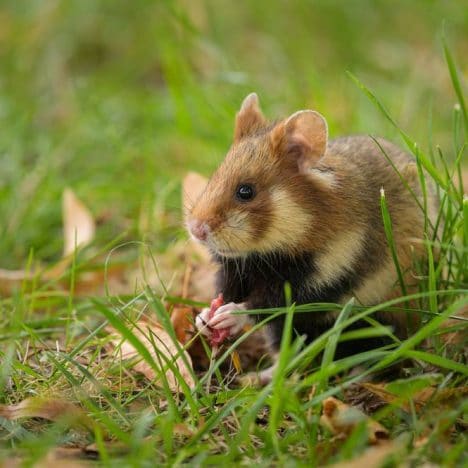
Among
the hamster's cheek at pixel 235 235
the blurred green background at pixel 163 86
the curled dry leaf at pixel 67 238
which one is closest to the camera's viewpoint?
the hamster's cheek at pixel 235 235

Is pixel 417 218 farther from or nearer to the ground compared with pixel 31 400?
farther from the ground

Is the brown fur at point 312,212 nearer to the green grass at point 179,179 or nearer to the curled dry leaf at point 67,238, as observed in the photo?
the green grass at point 179,179

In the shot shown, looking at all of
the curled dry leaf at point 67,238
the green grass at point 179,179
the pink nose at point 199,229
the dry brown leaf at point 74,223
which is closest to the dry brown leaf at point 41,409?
the green grass at point 179,179

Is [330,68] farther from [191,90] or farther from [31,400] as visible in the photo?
[31,400]

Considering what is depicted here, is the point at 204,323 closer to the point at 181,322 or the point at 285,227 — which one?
the point at 181,322

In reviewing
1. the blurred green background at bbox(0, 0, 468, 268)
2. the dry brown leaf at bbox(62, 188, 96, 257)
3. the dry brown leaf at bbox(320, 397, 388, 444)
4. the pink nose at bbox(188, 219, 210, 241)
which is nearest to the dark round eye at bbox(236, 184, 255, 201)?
the pink nose at bbox(188, 219, 210, 241)

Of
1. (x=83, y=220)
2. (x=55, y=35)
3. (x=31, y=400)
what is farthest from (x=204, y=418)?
(x=55, y=35)
